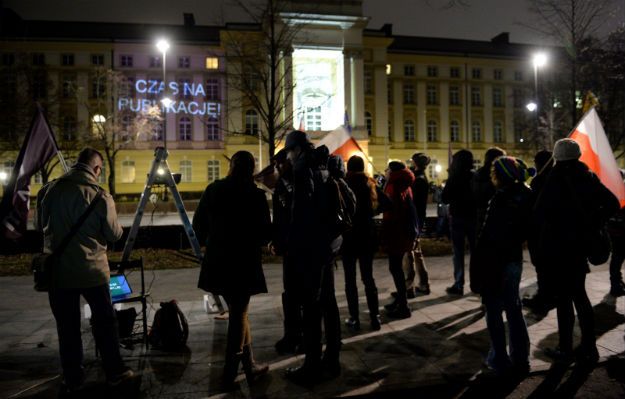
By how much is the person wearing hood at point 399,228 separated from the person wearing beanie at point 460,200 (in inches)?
38.7

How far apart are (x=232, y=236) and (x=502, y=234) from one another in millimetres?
2392

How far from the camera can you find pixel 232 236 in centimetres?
425

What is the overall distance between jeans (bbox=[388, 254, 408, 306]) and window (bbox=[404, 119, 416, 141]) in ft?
176

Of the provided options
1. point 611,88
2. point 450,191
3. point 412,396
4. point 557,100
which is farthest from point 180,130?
point 412,396

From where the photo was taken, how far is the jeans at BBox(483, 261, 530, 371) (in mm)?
4473

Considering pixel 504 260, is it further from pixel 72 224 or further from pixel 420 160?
pixel 420 160

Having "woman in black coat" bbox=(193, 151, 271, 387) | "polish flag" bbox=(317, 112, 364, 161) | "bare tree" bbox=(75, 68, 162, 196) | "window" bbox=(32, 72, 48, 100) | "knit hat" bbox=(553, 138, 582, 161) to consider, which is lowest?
"woman in black coat" bbox=(193, 151, 271, 387)

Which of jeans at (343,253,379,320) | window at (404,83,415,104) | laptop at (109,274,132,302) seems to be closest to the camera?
laptop at (109,274,132,302)

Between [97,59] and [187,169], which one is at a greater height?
[97,59]

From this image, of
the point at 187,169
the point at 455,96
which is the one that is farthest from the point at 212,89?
the point at 455,96

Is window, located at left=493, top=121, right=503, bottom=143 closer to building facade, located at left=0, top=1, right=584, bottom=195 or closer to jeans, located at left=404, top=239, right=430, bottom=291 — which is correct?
building facade, located at left=0, top=1, right=584, bottom=195

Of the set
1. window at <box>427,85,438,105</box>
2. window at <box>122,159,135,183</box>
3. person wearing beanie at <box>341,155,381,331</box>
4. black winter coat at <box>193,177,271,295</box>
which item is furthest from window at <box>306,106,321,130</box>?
black winter coat at <box>193,177,271,295</box>

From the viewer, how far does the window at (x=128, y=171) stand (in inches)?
1927

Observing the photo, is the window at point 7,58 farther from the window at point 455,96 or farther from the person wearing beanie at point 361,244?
the person wearing beanie at point 361,244
